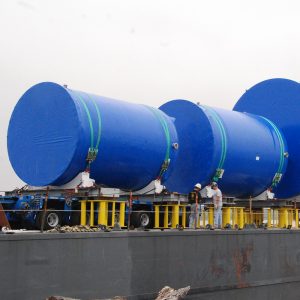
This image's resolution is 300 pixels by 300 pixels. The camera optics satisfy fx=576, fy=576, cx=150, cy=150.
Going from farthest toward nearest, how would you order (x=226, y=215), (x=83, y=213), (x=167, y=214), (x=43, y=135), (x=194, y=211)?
(x=226, y=215), (x=194, y=211), (x=167, y=214), (x=43, y=135), (x=83, y=213)

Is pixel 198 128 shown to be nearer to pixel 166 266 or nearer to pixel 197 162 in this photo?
pixel 197 162

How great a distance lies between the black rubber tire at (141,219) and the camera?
15180 mm

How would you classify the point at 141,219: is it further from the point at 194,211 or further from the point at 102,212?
the point at 102,212

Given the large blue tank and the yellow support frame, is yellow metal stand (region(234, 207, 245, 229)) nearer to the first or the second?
the large blue tank

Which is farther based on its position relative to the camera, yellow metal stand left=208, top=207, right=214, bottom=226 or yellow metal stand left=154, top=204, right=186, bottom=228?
yellow metal stand left=208, top=207, right=214, bottom=226

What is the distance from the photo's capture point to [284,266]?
1708cm

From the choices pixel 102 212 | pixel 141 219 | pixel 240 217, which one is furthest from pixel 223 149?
pixel 102 212

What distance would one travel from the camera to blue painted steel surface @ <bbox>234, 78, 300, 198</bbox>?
67.5ft

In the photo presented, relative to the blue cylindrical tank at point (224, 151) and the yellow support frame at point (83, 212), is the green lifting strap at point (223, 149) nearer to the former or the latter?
the blue cylindrical tank at point (224, 151)

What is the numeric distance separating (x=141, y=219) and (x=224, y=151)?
3.81 meters

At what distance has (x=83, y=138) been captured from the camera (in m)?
14.0

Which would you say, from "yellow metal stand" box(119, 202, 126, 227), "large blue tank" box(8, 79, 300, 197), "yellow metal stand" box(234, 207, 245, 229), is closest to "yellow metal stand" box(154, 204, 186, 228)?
"large blue tank" box(8, 79, 300, 197)

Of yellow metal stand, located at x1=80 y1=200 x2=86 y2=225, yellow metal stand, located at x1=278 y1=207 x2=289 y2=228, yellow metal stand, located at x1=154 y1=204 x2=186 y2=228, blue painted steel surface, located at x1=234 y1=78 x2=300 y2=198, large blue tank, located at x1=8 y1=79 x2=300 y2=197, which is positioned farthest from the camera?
blue painted steel surface, located at x1=234 y1=78 x2=300 y2=198

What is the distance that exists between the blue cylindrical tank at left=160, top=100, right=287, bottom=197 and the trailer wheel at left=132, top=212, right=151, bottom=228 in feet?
8.42
